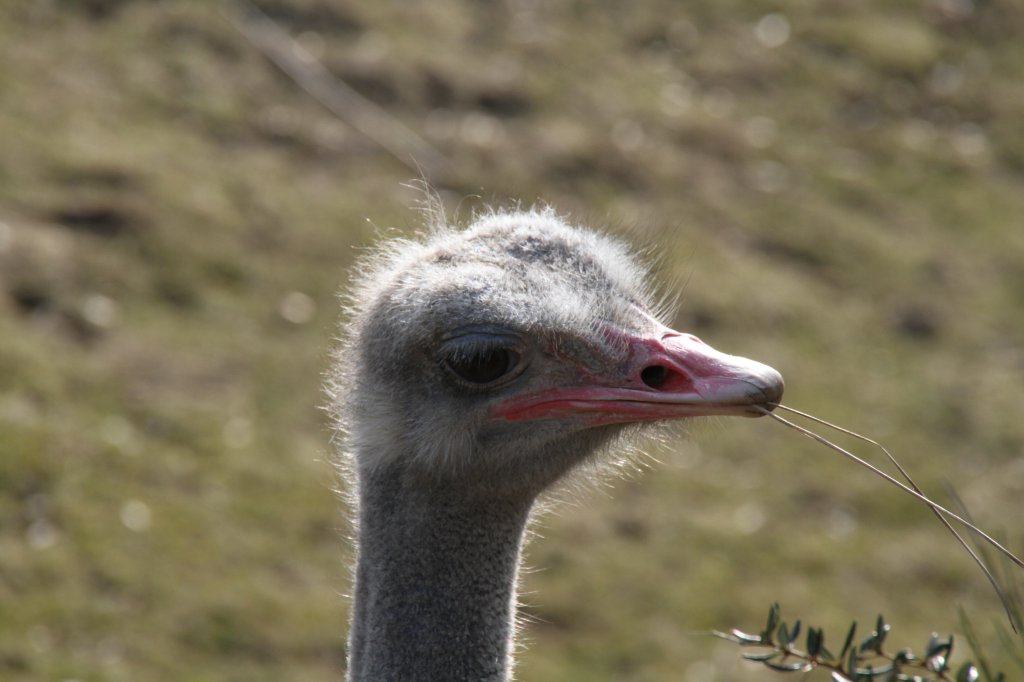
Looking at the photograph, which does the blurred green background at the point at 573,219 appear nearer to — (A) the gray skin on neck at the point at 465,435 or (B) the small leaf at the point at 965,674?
(A) the gray skin on neck at the point at 465,435

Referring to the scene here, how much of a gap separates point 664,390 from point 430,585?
57cm

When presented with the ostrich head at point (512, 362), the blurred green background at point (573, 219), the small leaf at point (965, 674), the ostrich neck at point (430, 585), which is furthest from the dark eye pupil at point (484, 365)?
the small leaf at point (965, 674)

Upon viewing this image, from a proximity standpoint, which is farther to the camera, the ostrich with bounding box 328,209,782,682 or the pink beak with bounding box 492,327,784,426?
the ostrich with bounding box 328,209,782,682

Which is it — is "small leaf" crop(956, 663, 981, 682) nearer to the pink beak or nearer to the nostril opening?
the pink beak

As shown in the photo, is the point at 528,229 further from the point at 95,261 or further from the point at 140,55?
the point at 140,55

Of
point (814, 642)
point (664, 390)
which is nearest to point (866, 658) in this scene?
point (814, 642)

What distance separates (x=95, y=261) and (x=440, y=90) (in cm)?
300

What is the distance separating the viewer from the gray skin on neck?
276 cm

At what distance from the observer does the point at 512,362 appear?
9.14 ft

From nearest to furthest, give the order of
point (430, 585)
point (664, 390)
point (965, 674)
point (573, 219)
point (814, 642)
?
point (965, 674) < point (814, 642) < point (664, 390) < point (430, 585) < point (573, 219)

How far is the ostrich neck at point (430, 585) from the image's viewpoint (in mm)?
2773

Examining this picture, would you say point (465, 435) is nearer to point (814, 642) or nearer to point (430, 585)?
point (430, 585)

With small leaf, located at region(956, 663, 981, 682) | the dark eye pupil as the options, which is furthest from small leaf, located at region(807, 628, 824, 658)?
the dark eye pupil

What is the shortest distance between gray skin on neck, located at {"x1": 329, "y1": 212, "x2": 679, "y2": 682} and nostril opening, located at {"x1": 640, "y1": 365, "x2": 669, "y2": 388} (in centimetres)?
5
